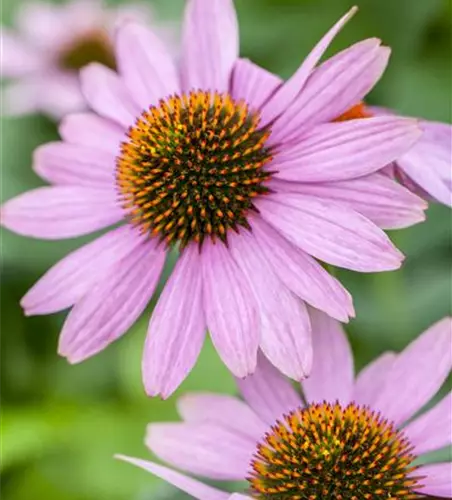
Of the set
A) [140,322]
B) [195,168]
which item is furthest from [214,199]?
[140,322]

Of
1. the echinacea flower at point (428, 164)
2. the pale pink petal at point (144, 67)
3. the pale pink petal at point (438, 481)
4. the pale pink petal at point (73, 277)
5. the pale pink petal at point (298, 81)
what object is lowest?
the pale pink petal at point (438, 481)

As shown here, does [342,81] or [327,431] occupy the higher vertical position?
[342,81]

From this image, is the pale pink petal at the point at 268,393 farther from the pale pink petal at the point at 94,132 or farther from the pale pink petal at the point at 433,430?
the pale pink petal at the point at 94,132

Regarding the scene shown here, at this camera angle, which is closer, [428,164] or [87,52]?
[428,164]

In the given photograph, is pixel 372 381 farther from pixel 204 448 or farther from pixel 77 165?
pixel 77 165

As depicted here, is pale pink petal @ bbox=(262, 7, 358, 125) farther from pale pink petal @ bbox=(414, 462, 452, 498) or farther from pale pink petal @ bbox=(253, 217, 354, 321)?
pale pink petal @ bbox=(414, 462, 452, 498)

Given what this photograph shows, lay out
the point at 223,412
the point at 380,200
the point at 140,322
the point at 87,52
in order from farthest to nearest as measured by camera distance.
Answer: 1. the point at 87,52
2. the point at 140,322
3. the point at 223,412
4. the point at 380,200

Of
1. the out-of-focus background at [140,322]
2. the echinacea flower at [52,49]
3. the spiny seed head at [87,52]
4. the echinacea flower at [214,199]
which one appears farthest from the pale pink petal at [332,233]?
the spiny seed head at [87,52]
